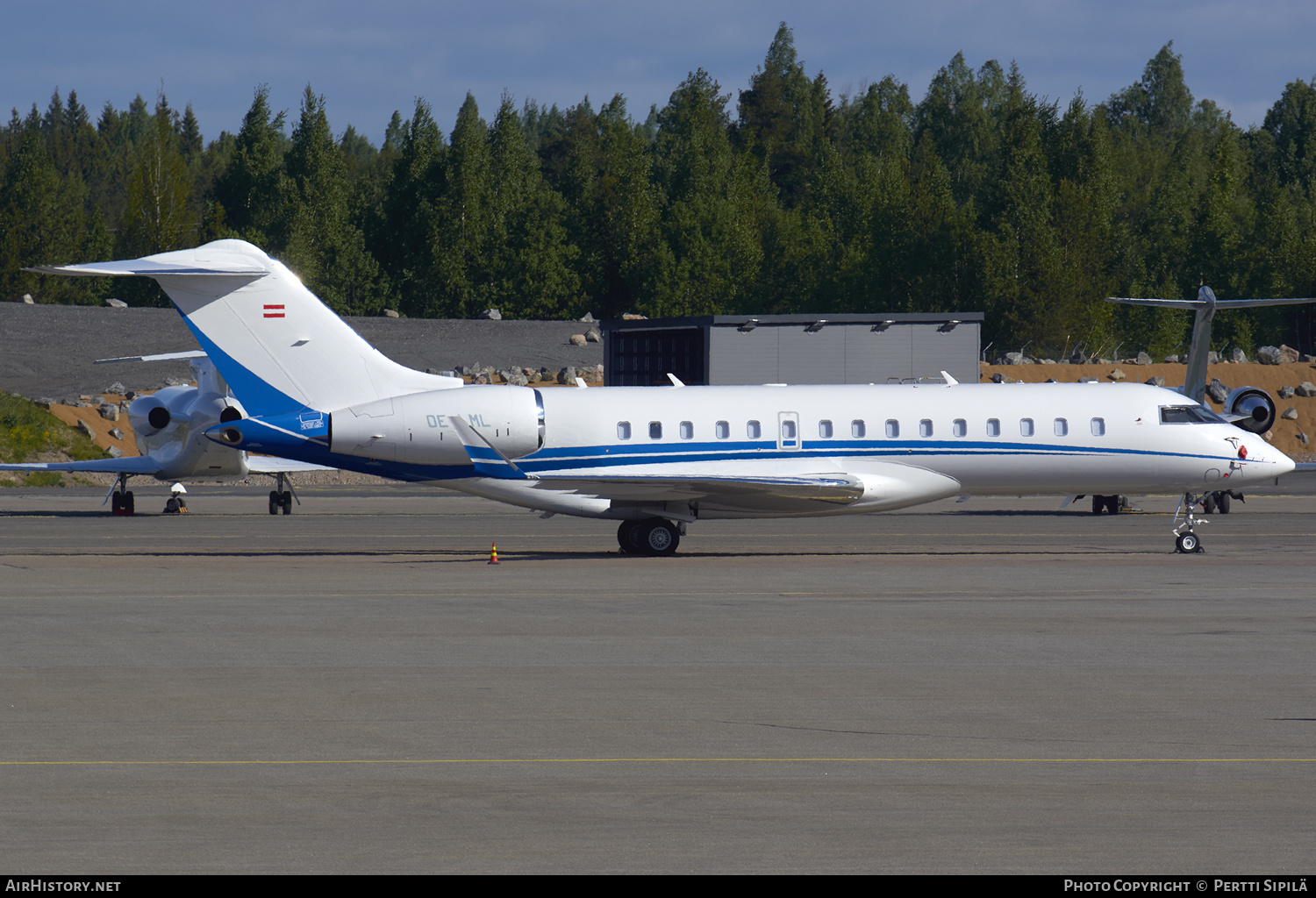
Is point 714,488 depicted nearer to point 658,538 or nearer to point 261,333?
point 658,538

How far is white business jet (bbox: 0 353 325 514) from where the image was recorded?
117 feet

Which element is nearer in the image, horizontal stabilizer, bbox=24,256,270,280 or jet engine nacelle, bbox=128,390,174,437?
horizontal stabilizer, bbox=24,256,270,280

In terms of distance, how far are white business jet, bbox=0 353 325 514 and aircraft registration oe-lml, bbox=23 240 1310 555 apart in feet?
37.3

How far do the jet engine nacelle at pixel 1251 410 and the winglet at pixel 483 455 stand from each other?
2114 centimetres

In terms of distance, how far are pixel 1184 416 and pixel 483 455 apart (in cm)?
1259

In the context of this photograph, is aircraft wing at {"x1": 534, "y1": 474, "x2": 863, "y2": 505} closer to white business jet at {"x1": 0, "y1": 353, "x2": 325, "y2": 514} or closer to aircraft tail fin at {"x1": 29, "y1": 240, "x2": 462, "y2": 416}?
aircraft tail fin at {"x1": 29, "y1": 240, "x2": 462, "y2": 416}

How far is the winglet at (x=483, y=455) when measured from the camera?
24.1 meters

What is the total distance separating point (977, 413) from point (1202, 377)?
12556mm

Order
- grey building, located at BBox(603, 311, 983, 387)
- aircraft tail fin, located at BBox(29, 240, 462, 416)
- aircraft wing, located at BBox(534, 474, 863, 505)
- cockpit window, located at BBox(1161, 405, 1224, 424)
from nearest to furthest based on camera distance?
aircraft wing, located at BBox(534, 474, 863, 505) < aircraft tail fin, located at BBox(29, 240, 462, 416) < cockpit window, located at BBox(1161, 405, 1224, 424) < grey building, located at BBox(603, 311, 983, 387)

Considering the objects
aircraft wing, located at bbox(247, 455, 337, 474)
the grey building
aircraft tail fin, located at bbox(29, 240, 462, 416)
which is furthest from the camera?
the grey building

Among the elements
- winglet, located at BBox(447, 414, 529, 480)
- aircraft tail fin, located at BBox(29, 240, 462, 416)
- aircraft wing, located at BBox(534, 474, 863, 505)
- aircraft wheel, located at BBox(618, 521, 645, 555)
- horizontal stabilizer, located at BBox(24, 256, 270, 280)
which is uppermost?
horizontal stabilizer, located at BBox(24, 256, 270, 280)

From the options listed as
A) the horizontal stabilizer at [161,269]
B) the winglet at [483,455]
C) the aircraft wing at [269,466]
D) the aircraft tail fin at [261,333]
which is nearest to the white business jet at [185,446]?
the aircraft wing at [269,466]

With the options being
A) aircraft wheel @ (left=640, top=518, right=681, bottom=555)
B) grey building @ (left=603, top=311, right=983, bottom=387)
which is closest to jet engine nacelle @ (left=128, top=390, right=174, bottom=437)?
aircraft wheel @ (left=640, top=518, right=681, bottom=555)
